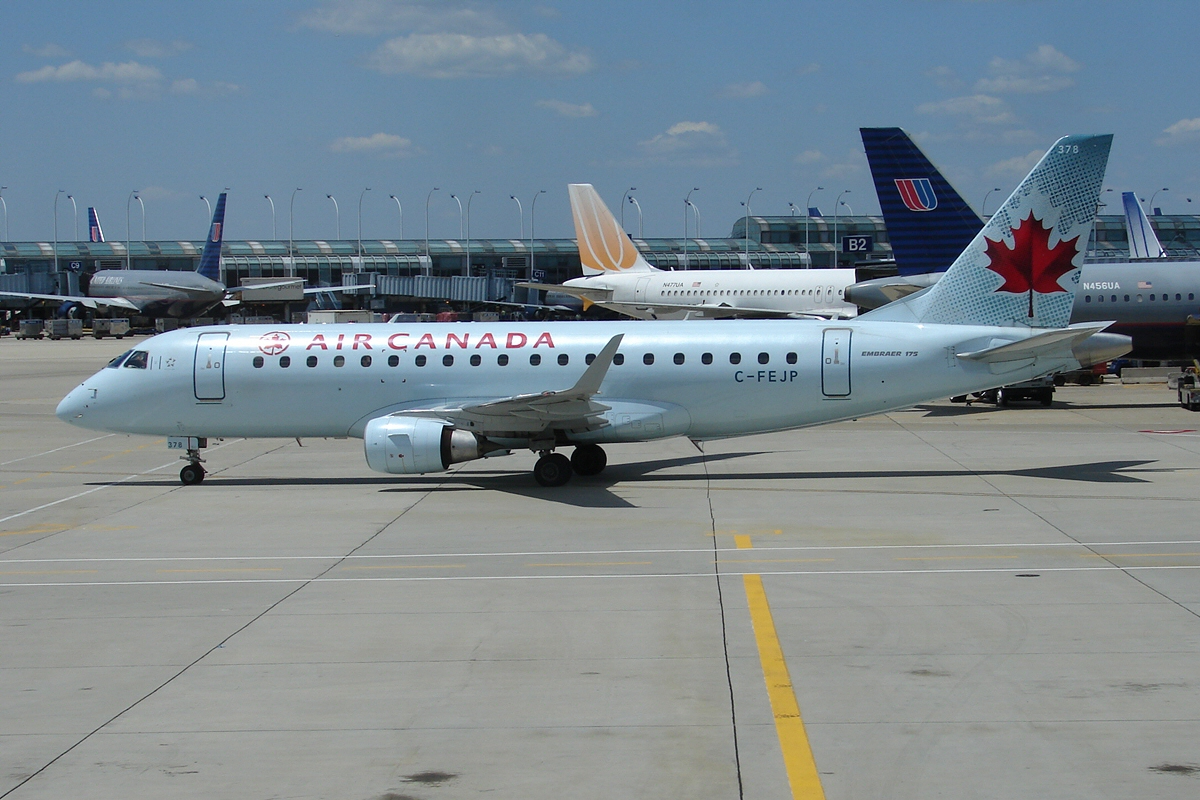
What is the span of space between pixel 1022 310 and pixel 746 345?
568cm

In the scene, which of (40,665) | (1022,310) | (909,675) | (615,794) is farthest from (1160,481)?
(40,665)

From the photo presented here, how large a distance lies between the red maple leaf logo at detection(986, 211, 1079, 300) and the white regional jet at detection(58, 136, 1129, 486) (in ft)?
0.09

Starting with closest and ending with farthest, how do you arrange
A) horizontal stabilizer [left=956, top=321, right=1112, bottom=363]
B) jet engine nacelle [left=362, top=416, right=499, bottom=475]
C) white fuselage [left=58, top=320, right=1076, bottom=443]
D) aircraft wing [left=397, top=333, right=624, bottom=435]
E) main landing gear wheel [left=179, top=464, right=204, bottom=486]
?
aircraft wing [left=397, top=333, right=624, bottom=435] → jet engine nacelle [left=362, top=416, right=499, bottom=475] → horizontal stabilizer [left=956, top=321, right=1112, bottom=363] → white fuselage [left=58, top=320, right=1076, bottom=443] → main landing gear wheel [left=179, top=464, right=204, bottom=486]

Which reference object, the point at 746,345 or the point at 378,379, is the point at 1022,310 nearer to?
the point at 746,345

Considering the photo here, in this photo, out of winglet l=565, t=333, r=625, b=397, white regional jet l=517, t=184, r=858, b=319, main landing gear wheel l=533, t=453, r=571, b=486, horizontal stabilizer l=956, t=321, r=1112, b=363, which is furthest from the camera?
white regional jet l=517, t=184, r=858, b=319

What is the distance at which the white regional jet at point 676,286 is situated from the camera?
55.0m

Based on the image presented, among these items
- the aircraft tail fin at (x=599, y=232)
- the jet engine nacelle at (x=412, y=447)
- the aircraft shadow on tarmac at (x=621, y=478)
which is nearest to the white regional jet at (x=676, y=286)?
the aircraft tail fin at (x=599, y=232)

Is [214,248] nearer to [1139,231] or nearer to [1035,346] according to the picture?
[1139,231]

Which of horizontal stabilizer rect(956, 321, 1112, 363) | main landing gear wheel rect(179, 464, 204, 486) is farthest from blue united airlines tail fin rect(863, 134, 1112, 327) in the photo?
main landing gear wheel rect(179, 464, 204, 486)

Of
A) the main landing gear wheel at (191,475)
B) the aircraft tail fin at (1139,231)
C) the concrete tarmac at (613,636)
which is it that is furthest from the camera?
the aircraft tail fin at (1139,231)

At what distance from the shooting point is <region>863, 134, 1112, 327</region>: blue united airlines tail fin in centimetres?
2356

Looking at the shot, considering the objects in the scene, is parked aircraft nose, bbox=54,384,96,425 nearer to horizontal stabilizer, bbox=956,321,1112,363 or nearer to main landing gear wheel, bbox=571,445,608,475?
main landing gear wheel, bbox=571,445,608,475

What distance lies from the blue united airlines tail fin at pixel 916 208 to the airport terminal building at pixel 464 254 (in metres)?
106

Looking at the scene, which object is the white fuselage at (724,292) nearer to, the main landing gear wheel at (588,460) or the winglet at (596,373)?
the main landing gear wheel at (588,460)
